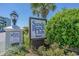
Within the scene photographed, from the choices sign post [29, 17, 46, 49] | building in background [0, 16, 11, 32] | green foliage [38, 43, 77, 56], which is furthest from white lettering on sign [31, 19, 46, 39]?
building in background [0, 16, 11, 32]

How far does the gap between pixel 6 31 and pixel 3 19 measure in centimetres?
13

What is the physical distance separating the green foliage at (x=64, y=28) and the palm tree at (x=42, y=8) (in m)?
0.09

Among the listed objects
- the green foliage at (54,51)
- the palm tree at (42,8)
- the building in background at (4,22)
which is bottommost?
the green foliage at (54,51)

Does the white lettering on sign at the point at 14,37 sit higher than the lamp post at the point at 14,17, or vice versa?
the lamp post at the point at 14,17

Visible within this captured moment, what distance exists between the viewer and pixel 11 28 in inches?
72.3

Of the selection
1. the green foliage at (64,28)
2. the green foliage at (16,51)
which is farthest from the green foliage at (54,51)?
the green foliage at (16,51)

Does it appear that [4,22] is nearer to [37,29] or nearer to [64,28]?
[37,29]

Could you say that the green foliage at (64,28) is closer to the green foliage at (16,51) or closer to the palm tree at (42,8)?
the palm tree at (42,8)

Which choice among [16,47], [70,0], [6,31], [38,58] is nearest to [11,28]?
[6,31]

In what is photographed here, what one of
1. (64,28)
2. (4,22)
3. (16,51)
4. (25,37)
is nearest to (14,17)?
(4,22)

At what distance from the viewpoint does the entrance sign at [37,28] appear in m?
1.85

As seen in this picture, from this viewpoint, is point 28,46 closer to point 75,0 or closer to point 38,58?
point 38,58

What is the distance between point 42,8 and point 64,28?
0.31 metres

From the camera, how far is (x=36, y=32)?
1.86 metres
